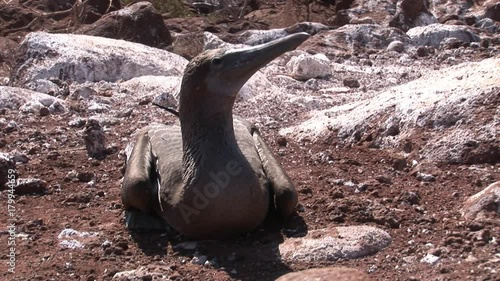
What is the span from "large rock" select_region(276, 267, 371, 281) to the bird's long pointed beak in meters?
1.22

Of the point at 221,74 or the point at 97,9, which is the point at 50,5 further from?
the point at 221,74

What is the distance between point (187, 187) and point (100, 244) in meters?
0.67

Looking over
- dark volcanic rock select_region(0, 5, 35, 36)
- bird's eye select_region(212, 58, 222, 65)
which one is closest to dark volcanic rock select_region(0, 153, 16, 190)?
bird's eye select_region(212, 58, 222, 65)

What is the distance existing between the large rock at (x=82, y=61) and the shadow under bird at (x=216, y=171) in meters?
4.66

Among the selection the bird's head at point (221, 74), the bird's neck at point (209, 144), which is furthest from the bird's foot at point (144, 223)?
the bird's head at point (221, 74)

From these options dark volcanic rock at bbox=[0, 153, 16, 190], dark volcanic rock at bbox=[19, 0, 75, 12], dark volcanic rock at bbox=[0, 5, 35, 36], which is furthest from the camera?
dark volcanic rock at bbox=[19, 0, 75, 12]

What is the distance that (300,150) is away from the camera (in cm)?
719

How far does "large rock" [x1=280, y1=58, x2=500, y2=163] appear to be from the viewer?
632cm

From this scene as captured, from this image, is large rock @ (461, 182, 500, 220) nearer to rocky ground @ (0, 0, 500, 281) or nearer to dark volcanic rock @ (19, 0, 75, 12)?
rocky ground @ (0, 0, 500, 281)

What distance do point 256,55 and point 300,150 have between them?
8.01ft

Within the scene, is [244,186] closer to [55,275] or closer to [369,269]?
[369,269]

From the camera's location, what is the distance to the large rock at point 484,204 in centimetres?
510

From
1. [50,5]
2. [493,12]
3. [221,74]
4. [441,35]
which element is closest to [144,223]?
[221,74]

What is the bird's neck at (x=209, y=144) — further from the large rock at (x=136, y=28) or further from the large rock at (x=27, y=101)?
the large rock at (x=136, y=28)
